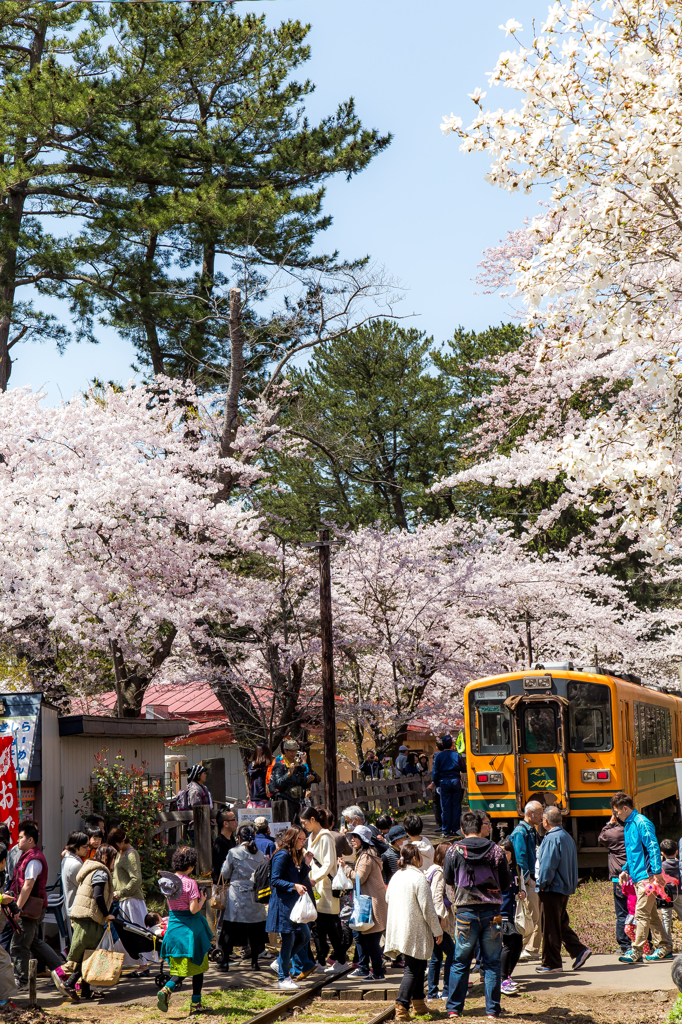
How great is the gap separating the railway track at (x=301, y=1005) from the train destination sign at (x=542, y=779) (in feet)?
19.0

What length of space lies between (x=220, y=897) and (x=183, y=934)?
1640 millimetres

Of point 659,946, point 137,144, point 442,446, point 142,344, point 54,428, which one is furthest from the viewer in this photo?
point 442,446

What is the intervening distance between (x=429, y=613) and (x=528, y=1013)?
1558 cm

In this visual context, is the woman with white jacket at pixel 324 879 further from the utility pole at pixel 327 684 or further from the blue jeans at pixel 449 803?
the blue jeans at pixel 449 803

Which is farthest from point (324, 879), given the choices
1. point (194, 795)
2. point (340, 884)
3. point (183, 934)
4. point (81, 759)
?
point (81, 759)

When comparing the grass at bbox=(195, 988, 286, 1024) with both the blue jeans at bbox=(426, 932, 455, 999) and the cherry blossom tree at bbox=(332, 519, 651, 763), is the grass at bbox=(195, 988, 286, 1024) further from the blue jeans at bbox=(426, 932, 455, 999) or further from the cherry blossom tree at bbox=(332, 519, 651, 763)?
the cherry blossom tree at bbox=(332, 519, 651, 763)

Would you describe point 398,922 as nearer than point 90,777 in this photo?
Yes

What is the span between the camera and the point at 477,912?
791 cm

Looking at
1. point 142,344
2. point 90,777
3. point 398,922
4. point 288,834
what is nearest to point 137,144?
point 142,344

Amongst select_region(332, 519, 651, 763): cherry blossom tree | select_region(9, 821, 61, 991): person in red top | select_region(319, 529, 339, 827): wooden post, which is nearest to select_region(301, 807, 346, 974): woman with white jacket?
select_region(9, 821, 61, 991): person in red top

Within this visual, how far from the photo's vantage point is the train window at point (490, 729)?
1530 centimetres

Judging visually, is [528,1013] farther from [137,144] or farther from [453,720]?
[453,720]

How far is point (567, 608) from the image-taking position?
27297mm

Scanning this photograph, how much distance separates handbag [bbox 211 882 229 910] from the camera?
33.1 feet
